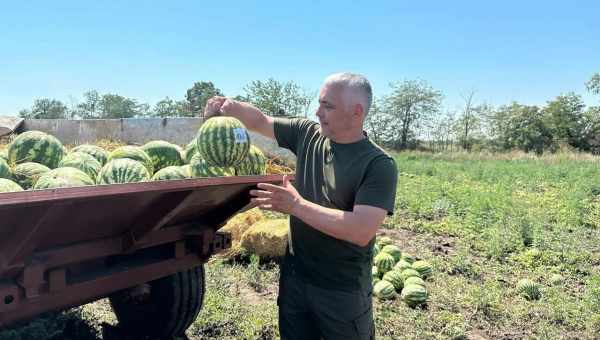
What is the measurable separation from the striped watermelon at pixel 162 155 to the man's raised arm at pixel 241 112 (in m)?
0.37

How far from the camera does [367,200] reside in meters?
2.62

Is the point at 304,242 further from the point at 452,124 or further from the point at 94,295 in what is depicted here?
the point at 452,124

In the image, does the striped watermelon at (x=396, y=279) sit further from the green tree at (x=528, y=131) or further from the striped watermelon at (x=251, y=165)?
the green tree at (x=528, y=131)

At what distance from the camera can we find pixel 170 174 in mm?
2951

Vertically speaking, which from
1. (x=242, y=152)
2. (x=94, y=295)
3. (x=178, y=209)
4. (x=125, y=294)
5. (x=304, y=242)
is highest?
(x=242, y=152)

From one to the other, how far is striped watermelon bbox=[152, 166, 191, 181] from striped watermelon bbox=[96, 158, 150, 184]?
135mm

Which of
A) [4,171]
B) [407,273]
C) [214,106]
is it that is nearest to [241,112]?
[214,106]

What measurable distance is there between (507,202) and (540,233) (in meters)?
3.32

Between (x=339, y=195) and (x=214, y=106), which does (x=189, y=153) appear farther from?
(x=339, y=195)

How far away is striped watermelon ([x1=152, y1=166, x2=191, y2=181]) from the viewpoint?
291 centimetres

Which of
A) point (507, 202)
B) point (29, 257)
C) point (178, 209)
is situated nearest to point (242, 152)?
point (178, 209)

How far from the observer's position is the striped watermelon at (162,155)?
10.7 feet

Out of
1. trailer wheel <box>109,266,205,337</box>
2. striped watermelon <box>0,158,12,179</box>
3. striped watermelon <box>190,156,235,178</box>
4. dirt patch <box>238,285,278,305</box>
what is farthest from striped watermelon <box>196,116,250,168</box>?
dirt patch <box>238,285,278,305</box>

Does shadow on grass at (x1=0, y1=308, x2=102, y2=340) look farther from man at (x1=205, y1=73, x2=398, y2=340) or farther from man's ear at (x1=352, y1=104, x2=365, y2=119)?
man's ear at (x1=352, y1=104, x2=365, y2=119)
